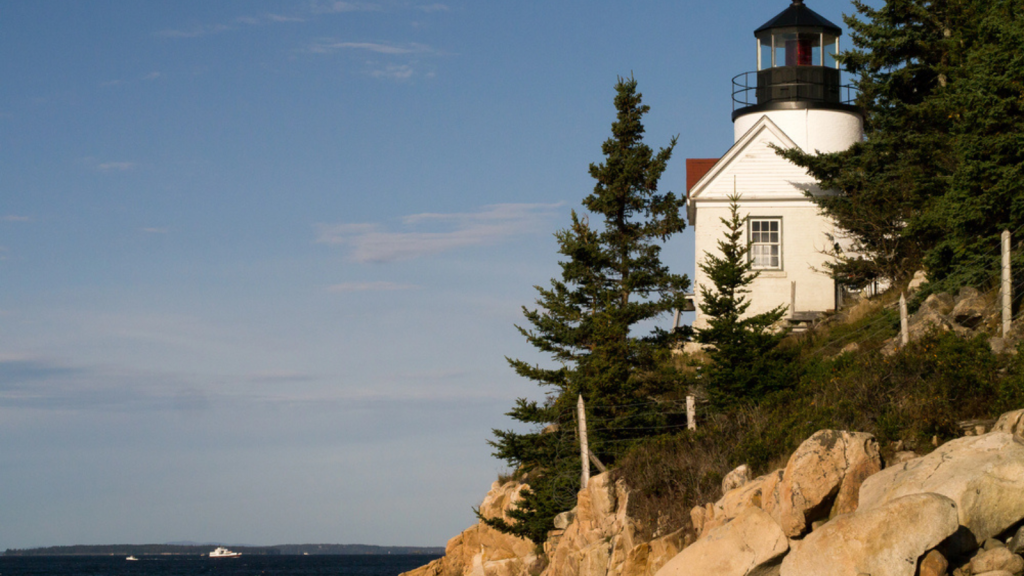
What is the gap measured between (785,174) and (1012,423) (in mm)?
15936

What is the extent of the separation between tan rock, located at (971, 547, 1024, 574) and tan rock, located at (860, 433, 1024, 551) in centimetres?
18

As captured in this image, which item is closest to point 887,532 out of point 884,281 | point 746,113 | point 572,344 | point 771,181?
point 572,344

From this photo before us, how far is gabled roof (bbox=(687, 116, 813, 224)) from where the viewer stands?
1057 inches

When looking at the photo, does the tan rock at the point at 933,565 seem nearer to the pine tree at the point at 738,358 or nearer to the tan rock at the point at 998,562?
the tan rock at the point at 998,562

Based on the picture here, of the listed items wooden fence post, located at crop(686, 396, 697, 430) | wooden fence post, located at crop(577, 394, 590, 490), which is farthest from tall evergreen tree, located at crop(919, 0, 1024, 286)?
wooden fence post, located at crop(577, 394, 590, 490)

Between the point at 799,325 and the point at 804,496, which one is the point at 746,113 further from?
the point at 804,496

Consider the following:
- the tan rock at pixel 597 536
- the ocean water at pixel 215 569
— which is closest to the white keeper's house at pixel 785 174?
the tan rock at pixel 597 536

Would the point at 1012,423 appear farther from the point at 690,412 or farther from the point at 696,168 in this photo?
the point at 696,168

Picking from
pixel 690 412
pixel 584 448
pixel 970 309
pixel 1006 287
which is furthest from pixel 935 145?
pixel 584 448

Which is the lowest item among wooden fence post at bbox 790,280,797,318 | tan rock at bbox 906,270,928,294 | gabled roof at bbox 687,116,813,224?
tan rock at bbox 906,270,928,294

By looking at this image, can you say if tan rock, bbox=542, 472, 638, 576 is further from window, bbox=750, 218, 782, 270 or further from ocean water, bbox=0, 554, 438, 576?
ocean water, bbox=0, 554, 438, 576

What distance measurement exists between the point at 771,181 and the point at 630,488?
1345 cm

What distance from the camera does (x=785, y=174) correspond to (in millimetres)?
26906

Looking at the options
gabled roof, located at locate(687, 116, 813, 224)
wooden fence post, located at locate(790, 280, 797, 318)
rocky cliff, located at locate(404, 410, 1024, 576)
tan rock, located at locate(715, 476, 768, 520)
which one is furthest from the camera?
gabled roof, located at locate(687, 116, 813, 224)
